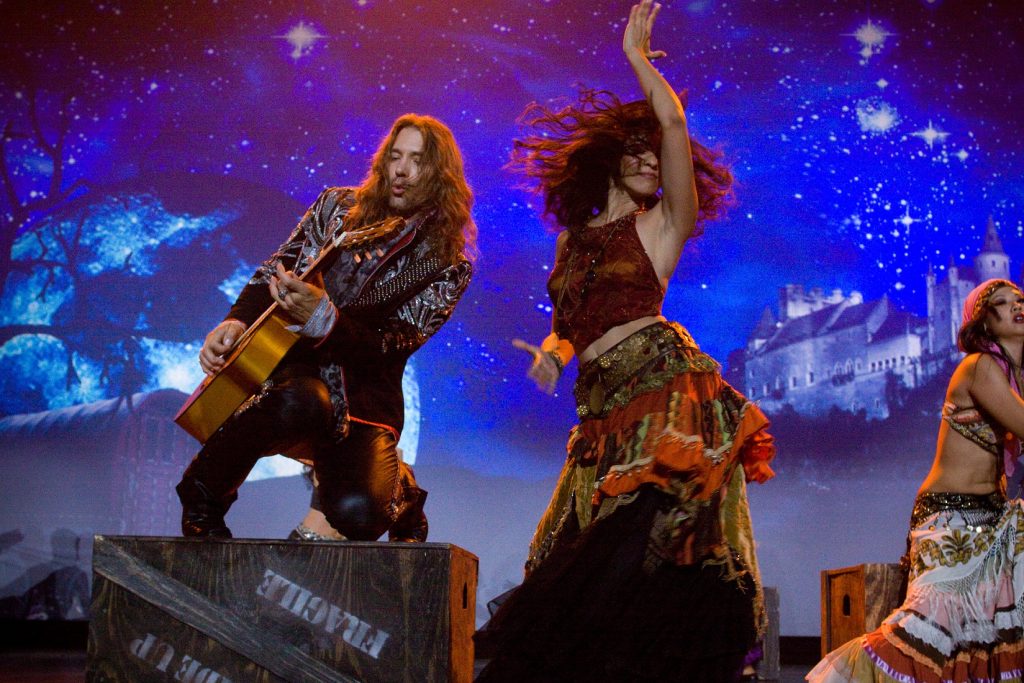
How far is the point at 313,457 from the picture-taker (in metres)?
3.03

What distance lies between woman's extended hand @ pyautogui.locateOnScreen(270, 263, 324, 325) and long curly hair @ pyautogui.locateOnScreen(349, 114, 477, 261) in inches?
19.0

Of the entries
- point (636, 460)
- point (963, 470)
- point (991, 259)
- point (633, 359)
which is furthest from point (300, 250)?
point (991, 259)

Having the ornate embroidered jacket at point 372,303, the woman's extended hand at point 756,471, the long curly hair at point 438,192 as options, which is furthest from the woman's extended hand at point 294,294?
the woman's extended hand at point 756,471

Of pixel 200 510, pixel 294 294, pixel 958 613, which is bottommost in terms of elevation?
pixel 958 613

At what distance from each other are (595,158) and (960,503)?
1.88 m

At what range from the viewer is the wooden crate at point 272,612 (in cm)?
249

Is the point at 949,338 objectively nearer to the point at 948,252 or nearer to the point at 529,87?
the point at 948,252

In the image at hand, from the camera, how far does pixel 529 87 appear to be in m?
6.41

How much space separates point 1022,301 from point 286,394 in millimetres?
2730

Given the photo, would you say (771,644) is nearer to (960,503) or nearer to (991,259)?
(960,503)

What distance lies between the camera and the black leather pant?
2.81m

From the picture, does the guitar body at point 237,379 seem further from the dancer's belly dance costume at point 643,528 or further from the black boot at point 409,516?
the dancer's belly dance costume at point 643,528

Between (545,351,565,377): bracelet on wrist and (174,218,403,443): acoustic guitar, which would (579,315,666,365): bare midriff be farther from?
(174,218,403,443): acoustic guitar

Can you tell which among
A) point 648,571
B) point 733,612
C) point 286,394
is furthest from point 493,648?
point 286,394
